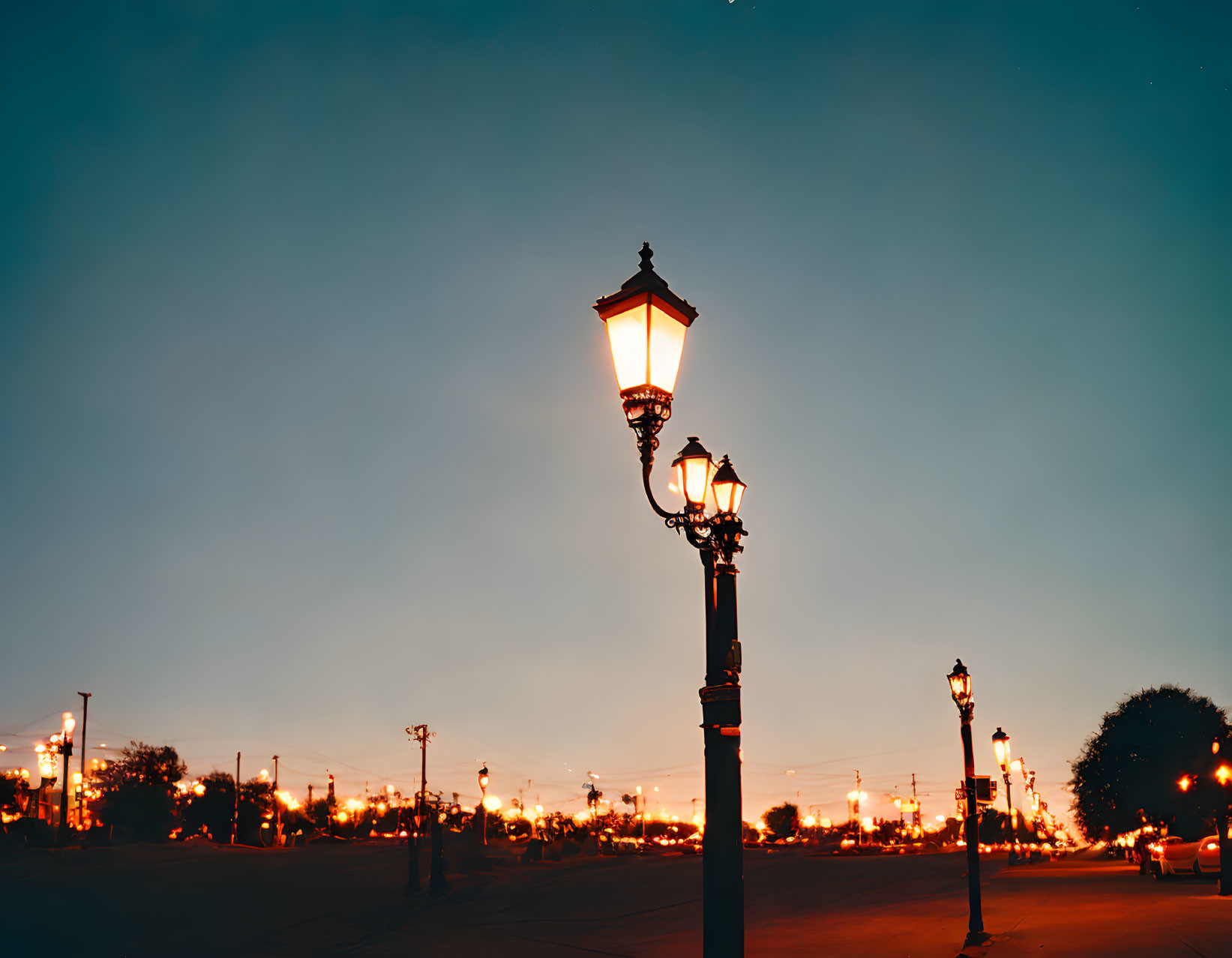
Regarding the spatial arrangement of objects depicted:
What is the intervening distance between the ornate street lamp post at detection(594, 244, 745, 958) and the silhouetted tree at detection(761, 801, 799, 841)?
190 metres

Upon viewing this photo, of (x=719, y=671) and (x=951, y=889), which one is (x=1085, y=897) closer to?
(x=951, y=889)

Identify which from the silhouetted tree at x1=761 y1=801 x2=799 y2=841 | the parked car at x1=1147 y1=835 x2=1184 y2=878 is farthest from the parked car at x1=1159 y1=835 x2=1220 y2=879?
the silhouetted tree at x1=761 y1=801 x2=799 y2=841

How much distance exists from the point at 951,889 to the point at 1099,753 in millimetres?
26738

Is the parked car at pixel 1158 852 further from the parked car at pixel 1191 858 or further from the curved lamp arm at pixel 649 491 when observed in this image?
the curved lamp arm at pixel 649 491

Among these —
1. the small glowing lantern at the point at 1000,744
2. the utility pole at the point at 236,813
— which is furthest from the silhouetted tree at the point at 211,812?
the small glowing lantern at the point at 1000,744

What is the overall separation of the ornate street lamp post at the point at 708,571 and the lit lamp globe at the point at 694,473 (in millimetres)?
20

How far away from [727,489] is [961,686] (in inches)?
620

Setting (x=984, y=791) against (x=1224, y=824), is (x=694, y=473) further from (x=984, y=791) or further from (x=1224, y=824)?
(x=1224, y=824)

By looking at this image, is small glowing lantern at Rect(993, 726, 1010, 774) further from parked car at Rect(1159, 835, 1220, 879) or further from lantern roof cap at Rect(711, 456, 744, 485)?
lantern roof cap at Rect(711, 456, 744, 485)

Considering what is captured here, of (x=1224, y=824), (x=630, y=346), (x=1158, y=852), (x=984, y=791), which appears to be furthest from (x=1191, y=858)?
(x=630, y=346)

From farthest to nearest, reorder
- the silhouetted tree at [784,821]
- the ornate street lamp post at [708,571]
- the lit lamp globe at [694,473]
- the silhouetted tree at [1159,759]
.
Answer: the silhouetted tree at [784,821]
the silhouetted tree at [1159,759]
the lit lamp globe at [694,473]
the ornate street lamp post at [708,571]

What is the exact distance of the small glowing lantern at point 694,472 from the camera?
700cm

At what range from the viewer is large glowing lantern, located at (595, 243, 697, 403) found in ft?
Answer: 20.3

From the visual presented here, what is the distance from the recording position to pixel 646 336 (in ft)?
20.3
